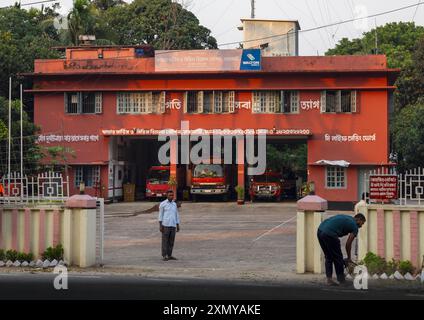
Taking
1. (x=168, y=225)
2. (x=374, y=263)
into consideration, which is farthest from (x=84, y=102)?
(x=374, y=263)

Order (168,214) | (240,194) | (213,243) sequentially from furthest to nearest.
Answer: (240,194)
(213,243)
(168,214)

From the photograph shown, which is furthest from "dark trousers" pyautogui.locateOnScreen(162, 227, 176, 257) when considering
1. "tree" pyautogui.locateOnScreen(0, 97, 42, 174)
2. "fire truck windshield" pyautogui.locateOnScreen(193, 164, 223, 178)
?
"fire truck windshield" pyautogui.locateOnScreen(193, 164, 223, 178)

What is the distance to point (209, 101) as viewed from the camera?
139 feet

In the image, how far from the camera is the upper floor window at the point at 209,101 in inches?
1666

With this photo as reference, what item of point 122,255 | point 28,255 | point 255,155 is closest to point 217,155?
point 255,155

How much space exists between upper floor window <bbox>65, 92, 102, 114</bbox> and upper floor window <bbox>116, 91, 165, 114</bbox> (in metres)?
1.16

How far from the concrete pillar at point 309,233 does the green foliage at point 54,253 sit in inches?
212

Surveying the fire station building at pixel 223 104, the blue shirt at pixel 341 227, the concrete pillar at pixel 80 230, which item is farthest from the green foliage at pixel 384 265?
the fire station building at pixel 223 104

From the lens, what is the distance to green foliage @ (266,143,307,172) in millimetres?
53384

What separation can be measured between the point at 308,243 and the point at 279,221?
51.7ft

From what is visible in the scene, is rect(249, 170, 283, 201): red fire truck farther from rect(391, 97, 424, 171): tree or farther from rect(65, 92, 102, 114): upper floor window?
rect(391, 97, 424, 171): tree

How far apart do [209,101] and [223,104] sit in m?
0.82

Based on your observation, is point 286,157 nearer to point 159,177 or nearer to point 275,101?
point 275,101

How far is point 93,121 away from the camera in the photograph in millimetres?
43000
